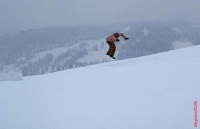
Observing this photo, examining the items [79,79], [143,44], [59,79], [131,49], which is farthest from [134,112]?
[143,44]

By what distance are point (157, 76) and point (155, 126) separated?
270 centimetres

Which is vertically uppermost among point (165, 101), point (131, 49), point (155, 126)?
point (131, 49)

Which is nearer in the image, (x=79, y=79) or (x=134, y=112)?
(x=134, y=112)

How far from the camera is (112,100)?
5508 mm

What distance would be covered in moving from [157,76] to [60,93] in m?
2.52

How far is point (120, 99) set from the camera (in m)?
5.47

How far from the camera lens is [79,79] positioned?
7.88 m

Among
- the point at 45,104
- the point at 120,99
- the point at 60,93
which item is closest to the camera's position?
the point at 120,99

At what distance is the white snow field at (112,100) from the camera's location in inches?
178

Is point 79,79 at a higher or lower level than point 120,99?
higher

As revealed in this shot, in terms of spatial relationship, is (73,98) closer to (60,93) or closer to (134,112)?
(60,93)

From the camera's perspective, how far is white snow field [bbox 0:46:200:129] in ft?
14.9

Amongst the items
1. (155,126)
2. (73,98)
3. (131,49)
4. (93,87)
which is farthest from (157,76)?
(131,49)

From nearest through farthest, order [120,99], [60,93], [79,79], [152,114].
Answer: [152,114], [120,99], [60,93], [79,79]
